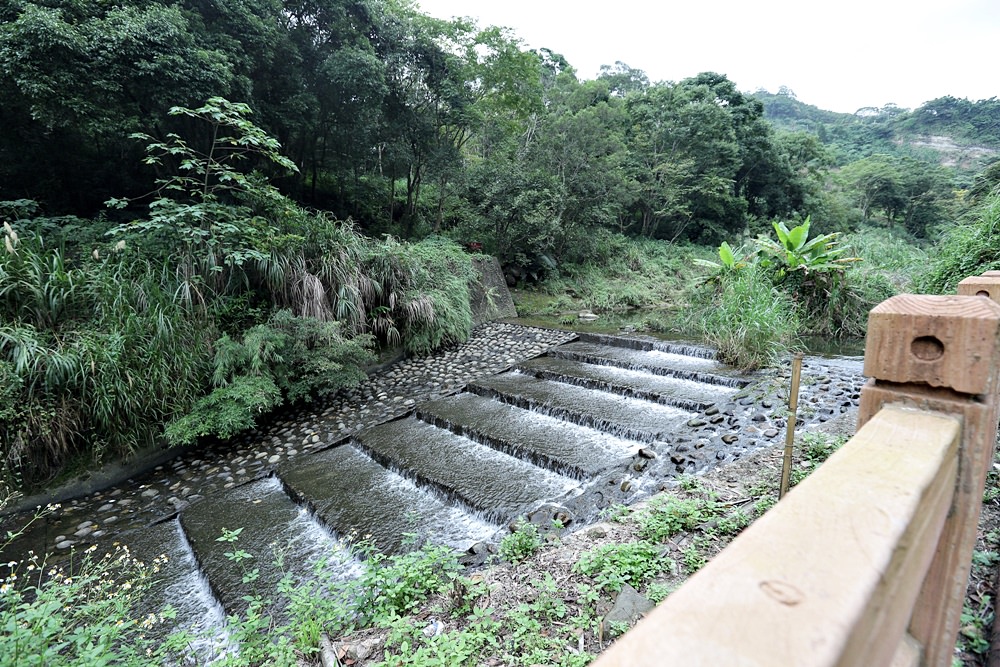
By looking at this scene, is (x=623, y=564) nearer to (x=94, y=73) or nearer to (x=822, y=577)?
(x=822, y=577)

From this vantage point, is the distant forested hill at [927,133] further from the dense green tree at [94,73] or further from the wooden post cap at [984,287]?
the wooden post cap at [984,287]

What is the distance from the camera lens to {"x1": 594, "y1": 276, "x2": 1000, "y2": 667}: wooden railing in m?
0.35

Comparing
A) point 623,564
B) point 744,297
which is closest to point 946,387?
point 623,564

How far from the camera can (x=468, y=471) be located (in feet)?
12.7

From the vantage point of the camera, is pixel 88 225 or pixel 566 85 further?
pixel 566 85

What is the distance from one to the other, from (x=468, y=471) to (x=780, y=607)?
3.68m

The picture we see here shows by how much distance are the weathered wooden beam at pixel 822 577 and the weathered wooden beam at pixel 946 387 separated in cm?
11

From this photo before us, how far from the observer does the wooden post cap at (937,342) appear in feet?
2.28

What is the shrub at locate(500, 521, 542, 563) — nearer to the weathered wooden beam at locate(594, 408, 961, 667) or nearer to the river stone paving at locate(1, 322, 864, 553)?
the river stone paving at locate(1, 322, 864, 553)

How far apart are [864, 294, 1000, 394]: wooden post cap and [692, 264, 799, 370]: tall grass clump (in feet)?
17.7

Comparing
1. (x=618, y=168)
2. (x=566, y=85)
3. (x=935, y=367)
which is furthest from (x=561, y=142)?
(x=935, y=367)

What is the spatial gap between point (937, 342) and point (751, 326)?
18.2 ft

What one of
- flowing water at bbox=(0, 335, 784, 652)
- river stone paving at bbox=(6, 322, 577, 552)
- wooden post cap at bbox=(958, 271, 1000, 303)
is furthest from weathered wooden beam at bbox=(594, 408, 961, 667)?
river stone paving at bbox=(6, 322, 577, 552)

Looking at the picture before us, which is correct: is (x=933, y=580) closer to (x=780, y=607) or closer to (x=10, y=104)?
(x=780, y=607)
